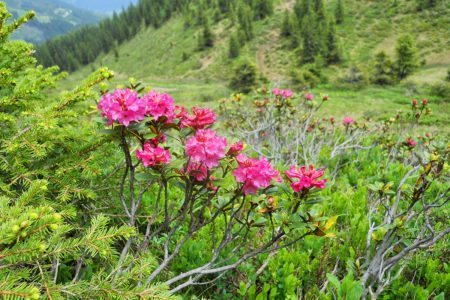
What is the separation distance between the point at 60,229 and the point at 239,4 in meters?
62.4

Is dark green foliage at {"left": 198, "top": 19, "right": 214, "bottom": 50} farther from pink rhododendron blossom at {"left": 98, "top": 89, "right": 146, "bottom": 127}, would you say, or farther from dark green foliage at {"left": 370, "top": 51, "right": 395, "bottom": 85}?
pink rhododendron blossom at {"left": 98, "top": 89, "right": 146, "bottom": 127}

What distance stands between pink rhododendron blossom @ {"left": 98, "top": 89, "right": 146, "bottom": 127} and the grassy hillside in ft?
49.4

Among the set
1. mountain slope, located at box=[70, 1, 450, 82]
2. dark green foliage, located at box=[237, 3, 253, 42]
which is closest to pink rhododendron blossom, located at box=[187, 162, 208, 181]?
mountain slope, located at box=[70, 1, 450, 82]

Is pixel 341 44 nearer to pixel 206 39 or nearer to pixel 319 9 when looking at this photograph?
pixel 319 9

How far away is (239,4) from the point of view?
5797 cm

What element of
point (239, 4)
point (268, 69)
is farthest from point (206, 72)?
point (239, 4)

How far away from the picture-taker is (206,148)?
1.47m

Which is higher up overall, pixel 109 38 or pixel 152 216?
pixel 152 216

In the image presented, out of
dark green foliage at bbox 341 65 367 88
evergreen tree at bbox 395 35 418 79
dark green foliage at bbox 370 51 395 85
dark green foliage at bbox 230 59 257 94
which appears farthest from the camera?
evergreen tree at bbox 395 35 418 79

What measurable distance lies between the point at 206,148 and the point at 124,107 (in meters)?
0.46

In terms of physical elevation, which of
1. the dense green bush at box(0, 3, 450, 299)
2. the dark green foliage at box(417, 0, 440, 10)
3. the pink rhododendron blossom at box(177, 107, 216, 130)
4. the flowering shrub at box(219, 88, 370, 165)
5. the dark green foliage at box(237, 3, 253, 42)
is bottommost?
the dark green foliage at box(417, 0, 440, 10)

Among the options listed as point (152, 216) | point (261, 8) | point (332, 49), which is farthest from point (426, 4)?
point (152, 216)

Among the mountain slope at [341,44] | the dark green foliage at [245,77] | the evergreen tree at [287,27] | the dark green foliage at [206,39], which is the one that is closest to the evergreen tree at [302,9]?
the evergreen tree at [287,27]

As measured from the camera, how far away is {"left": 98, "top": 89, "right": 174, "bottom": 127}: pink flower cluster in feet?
5.14
